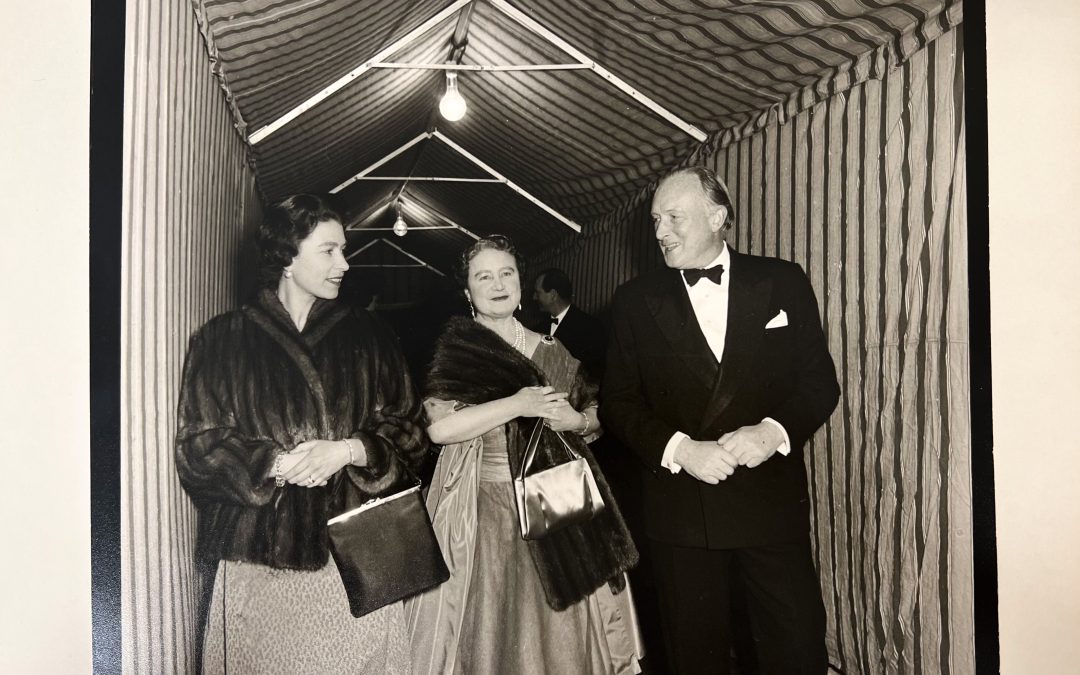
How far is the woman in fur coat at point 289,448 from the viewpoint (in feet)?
5.36

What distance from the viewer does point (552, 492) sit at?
212 cm

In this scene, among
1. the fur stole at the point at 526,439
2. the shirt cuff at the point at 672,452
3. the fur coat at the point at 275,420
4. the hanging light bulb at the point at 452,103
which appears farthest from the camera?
the hanging light bulb at the point at 452,103

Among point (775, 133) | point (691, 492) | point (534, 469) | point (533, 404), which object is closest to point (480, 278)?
point (533, 404)

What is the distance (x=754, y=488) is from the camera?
6.49ft

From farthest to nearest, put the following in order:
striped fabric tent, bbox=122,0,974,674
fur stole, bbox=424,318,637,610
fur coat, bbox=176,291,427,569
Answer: fur stole, bbox=424,318,637,610 → fur coat, bbox=176,291,427,569 → striped fabric tent, bbox=122,0,974,674

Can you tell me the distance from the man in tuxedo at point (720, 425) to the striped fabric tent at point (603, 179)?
295 mm

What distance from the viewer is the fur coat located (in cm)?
161

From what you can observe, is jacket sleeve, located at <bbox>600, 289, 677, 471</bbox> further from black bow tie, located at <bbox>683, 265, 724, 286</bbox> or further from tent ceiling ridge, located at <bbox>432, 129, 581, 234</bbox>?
tent ceiling ridge, located at <bbox>432, 129, 581, 234</bbox>

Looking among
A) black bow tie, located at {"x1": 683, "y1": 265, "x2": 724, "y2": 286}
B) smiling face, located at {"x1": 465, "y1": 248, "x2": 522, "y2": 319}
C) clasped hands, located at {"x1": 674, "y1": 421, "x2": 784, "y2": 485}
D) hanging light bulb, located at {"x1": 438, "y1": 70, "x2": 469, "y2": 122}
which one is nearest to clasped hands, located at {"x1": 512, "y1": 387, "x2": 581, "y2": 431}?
smiling face, located at {"x1": 465, "y1": 248, "x2": 522, "y2": 319}

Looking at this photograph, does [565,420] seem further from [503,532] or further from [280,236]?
[280,236]

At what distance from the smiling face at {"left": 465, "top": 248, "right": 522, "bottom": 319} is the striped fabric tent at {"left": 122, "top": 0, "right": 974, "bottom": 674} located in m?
0.08

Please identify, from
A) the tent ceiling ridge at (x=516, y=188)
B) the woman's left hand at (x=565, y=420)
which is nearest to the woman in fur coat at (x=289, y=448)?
the woman's left hand at (x=565, y=420)

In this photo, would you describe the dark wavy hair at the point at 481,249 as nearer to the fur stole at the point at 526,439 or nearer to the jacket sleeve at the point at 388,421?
the fur stole at the point at 526,439
